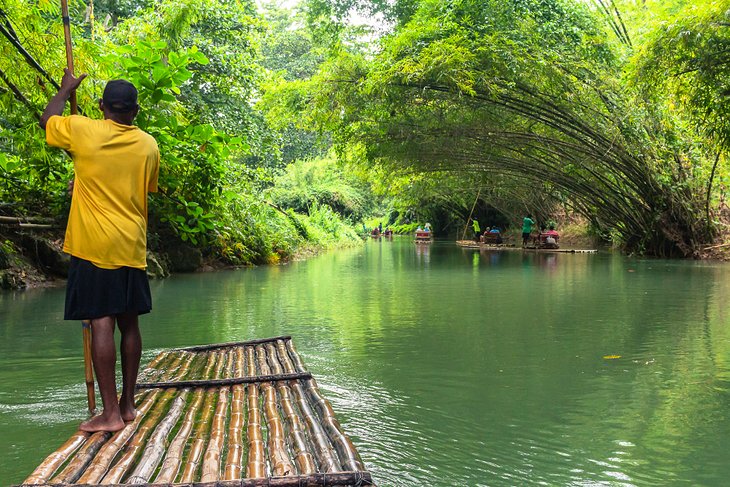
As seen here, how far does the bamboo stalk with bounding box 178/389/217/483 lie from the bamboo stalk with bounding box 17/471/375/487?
14 centimetres

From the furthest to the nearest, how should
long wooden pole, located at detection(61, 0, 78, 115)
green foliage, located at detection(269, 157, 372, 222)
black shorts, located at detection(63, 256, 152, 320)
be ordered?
green foliage, located at detection(269, 157, 372, 222) < long wooden pole, located at detection(61, 0, 78, 115) < black shorts, located at detection(63, 256, 152, 320)

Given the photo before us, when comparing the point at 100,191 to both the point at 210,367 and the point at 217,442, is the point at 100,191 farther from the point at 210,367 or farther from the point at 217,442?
the point at 210,367

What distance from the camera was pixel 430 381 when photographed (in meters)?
4.28

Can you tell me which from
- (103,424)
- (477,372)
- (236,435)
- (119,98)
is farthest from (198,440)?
(477,372)

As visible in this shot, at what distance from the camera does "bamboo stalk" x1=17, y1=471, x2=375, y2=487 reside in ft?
6.97

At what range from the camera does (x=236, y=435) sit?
109 inches

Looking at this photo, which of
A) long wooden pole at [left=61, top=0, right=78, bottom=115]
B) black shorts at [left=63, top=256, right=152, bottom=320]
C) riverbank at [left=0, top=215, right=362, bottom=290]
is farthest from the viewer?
riverbank at [left=0, top=215, right=362, bottom=290]

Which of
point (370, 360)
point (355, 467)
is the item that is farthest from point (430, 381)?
point (355, 467)

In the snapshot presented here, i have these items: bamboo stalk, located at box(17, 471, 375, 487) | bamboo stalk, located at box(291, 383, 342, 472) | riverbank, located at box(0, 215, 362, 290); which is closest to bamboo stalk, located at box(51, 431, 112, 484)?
bamboo stalk, located at box(17, 471, 375, 487)

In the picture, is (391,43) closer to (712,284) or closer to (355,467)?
(712,284)

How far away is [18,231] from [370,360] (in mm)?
7079

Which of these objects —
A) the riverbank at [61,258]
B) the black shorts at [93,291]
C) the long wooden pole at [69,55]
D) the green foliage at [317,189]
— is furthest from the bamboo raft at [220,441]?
the green foliage at [317,189]

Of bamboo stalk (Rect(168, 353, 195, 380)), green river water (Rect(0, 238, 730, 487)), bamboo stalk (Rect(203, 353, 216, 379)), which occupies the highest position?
bamboo stalk (Rect(168, 353, 195, 380))

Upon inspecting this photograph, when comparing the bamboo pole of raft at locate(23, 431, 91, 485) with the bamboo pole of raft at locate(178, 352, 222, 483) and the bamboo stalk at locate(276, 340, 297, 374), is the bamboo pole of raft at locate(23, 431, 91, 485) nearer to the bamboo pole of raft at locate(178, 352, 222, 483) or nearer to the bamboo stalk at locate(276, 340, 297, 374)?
the bamboo pole of raft at locate(178, 352, 222, 483)
